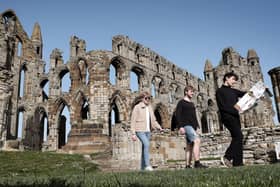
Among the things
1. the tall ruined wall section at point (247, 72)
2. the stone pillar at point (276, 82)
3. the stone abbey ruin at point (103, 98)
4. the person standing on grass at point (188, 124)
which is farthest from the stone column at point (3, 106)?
the tall ruined wall section at point (247, 72)

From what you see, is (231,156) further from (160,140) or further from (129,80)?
(129,80)

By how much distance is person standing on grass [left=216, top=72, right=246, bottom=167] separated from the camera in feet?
16.3

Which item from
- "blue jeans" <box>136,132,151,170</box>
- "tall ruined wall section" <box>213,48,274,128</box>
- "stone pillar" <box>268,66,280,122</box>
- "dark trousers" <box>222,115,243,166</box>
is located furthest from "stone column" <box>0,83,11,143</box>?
"tall ruined wall section" <box>213,48,274,128</box>

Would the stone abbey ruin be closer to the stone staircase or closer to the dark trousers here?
the stone staircase

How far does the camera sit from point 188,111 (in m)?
5.96

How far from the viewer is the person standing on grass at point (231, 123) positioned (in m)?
4.98

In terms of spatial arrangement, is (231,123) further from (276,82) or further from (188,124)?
(276,82)

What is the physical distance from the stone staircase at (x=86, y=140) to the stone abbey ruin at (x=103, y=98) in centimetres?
7

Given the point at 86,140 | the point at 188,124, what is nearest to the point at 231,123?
the point at 188,124

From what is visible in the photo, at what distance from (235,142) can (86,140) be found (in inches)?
615

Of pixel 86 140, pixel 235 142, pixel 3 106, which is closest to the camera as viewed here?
pixel 235 142

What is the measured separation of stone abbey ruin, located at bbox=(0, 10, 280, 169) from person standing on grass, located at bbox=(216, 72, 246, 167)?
3992 millimetres

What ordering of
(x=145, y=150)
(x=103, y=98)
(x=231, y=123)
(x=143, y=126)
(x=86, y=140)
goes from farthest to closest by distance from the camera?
1. (x=103, y=98)
2. (x=86, y=140)
3. (x=143, y=126)
4. (x=145, y=150)
5. (x=231, y=123)

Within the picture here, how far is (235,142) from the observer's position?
4.95 metres
